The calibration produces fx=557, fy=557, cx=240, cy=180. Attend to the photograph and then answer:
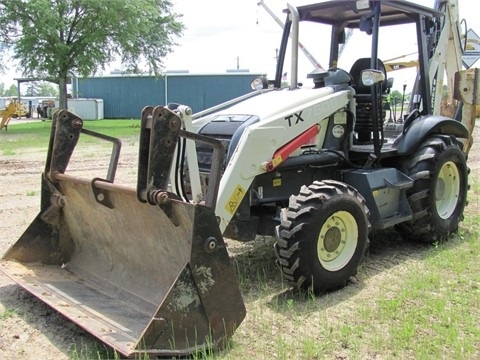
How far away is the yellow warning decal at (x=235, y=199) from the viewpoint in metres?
4.39

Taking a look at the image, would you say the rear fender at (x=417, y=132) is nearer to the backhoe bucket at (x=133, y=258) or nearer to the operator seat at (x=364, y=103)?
the operator seat at (x=364, y=103)

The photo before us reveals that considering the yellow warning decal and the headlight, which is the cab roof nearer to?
the headlight

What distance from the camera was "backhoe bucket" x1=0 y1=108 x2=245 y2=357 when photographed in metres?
3.38

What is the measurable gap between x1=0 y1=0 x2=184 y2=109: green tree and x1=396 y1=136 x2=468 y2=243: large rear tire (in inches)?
1014

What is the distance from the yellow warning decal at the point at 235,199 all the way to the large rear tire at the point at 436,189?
7.00ft

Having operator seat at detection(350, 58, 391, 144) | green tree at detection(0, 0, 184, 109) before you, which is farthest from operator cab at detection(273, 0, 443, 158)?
green tree at detection(0, 0, 184, 109)

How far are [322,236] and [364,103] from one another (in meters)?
1.83

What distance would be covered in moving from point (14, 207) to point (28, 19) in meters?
23.2

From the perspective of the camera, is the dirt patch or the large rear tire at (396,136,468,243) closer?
the dirt patch

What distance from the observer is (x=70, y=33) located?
2969cm

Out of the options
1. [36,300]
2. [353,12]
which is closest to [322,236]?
[36,300]

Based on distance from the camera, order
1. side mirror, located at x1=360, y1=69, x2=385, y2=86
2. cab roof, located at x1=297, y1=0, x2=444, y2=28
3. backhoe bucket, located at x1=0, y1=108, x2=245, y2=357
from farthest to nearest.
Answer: cab roof, located at x1=297, y1=0, x2=444, y2=28
side mirror, located at x1=360, y1=69, x2=385, y2=86
backhoe bucket, located at x1=0, y1=108, x2=245, y2=357

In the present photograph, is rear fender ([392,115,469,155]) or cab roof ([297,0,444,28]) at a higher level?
cab roof ([297,0,444,28])

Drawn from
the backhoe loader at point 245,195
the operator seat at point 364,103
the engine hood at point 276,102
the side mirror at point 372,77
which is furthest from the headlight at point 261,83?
the side mirror at point 372,77
